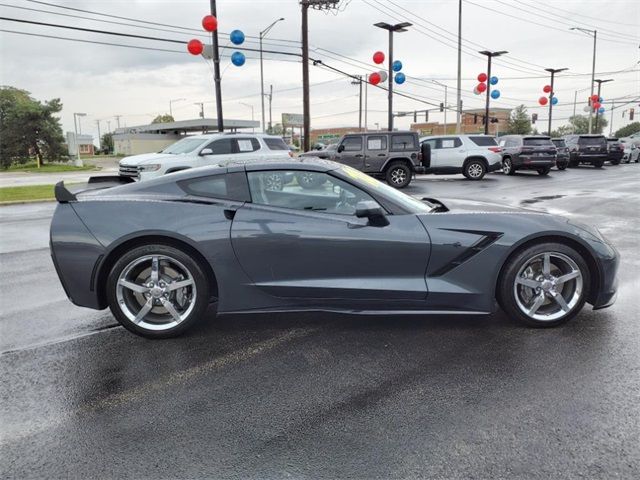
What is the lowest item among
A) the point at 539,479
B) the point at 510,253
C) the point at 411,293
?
the point at 539,479

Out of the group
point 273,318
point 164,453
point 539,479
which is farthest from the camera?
point 273,318

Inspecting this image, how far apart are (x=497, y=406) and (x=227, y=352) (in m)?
1.91

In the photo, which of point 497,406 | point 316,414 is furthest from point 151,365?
point 497,406

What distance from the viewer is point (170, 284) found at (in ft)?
12.7

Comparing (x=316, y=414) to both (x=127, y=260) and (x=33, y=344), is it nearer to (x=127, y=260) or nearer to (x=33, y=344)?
(x=127, y=260)

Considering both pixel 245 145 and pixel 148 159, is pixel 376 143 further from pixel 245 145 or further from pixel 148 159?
pixel 148 159

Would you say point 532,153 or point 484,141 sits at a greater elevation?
point 484,141

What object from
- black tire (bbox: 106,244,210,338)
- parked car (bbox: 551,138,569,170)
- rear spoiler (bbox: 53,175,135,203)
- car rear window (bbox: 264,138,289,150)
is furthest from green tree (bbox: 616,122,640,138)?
black tire (bbox: 106,244,210,338)

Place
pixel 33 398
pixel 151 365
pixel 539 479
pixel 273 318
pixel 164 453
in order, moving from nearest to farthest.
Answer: pixel 539 479
pixel 164 453
pixel 33 398
pixel 151 365
pixel 273 318

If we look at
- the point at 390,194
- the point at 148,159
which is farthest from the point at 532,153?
the point at 390,194

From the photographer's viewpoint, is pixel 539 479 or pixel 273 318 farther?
pixel 273 318

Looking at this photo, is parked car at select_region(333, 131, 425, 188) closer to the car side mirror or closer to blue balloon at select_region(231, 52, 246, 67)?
blue balloon at select_region(231, 52, 246, 67)

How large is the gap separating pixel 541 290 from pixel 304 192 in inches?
80.9

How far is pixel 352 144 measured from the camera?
17.2 metres
